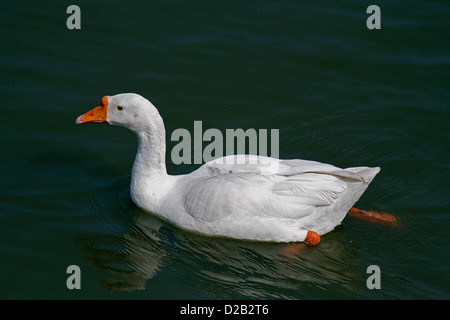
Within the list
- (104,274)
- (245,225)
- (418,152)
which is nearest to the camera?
(104,274)

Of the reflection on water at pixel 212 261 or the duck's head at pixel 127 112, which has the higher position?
the duck's head at pixel 127 112

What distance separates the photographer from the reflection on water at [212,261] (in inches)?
262

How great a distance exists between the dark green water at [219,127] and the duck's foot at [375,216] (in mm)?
105

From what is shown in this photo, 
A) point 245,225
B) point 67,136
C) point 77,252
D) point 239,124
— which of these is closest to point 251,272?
point 245,225

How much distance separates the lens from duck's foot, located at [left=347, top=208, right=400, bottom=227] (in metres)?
7.73

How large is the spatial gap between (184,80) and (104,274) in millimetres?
4774

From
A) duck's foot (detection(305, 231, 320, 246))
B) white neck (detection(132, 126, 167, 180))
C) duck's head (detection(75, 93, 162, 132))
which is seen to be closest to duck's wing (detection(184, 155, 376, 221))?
duck's foot (detection(305, 231, 320, 246))

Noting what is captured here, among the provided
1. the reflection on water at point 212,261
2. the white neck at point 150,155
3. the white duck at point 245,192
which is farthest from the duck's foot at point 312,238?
the white neck at point 150,155

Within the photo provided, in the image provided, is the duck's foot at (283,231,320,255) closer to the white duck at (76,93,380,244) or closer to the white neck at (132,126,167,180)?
the white duck at (76,93,380,244)

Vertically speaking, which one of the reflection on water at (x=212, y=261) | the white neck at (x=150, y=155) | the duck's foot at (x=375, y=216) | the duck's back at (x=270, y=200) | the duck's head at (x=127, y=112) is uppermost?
the duck's head at (x=127, y=112)

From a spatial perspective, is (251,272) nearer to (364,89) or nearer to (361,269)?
(361,269)

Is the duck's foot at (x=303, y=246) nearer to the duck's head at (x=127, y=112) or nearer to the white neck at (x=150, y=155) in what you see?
the white neck at (x=150, y=155)

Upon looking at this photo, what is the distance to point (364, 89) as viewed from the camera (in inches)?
415

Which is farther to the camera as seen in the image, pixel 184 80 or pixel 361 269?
pixel 184 80
